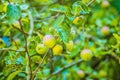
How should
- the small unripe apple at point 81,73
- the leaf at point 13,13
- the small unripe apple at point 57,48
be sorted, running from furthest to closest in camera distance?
the small unripe apple at point 81,73 < the small unripe apple at point 57,48 < the leaf at point 13,13

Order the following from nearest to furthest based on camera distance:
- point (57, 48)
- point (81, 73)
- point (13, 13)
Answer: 1. point (13, 13)
2. point (57, 48)
3. point (81, 73)

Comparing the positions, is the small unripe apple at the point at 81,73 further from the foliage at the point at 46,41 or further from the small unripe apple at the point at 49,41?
the small unripe apple at the point at 49,41

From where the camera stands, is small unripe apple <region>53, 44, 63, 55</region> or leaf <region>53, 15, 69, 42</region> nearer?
leaf <region>53, 15, 69, 42</region>

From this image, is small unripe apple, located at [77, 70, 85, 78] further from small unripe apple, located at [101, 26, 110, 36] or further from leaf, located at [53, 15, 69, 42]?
leaf, located at [53, 15, 69, 42]

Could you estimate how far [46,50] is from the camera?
45.9 inches

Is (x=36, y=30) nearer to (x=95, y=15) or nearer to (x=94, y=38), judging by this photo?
(x=94, y=38)

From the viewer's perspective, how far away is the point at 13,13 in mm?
972

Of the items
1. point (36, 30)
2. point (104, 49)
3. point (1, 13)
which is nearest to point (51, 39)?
point (1, 13)

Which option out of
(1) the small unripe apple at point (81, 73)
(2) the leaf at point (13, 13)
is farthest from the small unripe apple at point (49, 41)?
(1) the small unripe apple at point (81, 73)

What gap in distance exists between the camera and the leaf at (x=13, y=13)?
3.14 feet

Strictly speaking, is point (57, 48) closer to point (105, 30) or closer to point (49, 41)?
point (49, 41)

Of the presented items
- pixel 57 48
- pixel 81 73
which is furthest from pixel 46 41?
pixel 81 73

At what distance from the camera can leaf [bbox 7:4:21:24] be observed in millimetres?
958

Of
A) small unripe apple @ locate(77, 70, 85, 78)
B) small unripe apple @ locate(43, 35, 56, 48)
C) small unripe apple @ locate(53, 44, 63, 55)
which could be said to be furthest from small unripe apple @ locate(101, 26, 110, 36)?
small unripe apple @ locate(43, 35, 56, 48)
